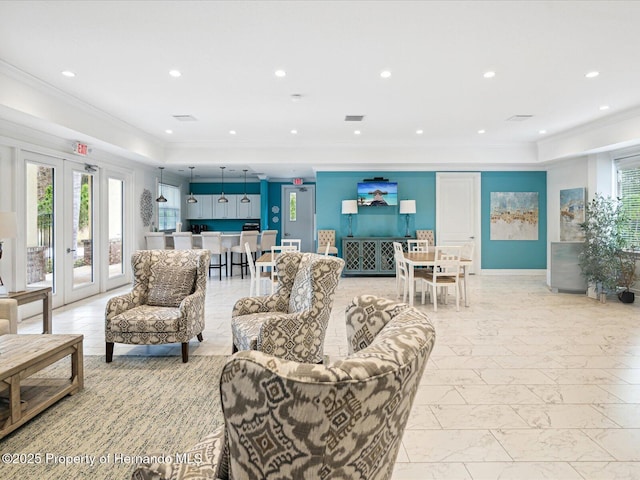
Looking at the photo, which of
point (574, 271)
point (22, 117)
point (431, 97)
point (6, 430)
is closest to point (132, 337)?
point (6, 430)

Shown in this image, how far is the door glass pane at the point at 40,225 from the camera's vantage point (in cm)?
532

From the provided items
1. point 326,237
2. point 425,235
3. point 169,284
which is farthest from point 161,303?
point 425,235

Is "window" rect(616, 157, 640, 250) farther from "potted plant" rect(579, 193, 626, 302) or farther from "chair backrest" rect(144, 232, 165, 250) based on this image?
"chair backrest" rect(144, 232, 165, 250)

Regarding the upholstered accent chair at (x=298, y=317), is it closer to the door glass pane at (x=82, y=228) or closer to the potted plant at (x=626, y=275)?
the door glass pane at (x=82, y=228)

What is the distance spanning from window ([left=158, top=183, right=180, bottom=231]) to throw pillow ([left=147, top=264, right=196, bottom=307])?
6335 millimetres

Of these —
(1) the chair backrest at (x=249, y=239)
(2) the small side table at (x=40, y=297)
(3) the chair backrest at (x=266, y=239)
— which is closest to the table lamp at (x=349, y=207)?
(3) the chair backrest at (x=266, y=239)

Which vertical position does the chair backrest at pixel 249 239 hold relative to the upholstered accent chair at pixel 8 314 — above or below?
above

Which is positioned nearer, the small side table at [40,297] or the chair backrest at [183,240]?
the small side table at [40,297]

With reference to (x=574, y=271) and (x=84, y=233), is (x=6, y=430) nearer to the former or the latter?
(x=84, y=233)

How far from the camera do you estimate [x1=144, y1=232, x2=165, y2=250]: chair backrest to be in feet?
27.4

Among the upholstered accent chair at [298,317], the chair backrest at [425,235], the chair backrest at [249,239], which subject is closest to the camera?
the upholstered accent chair at [298,317]

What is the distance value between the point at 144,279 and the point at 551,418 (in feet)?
11.5

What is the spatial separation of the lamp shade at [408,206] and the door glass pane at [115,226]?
5.73 m

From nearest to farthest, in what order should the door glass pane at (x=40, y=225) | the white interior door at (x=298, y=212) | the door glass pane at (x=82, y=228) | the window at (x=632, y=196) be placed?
the door glass pane at (x=40, y=225)
the door glass pane at (x=82, y=228)
the window at (x=632, y=196)
the white interior door at (x=298, y=212)
